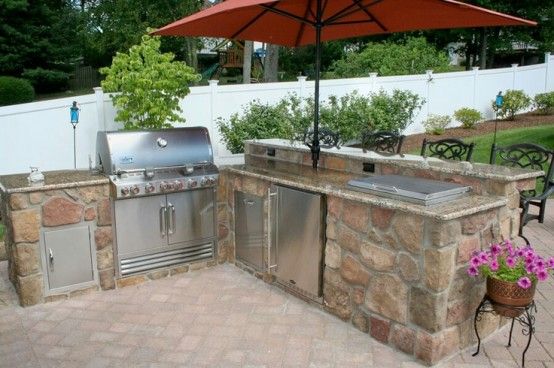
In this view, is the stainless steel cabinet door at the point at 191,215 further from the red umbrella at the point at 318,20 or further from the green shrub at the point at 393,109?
the green shrub at the point at 393,109

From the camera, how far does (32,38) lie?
630 inches

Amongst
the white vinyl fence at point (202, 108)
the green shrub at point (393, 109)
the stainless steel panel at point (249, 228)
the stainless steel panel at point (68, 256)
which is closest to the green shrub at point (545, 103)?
the white vinyl fence at point (202, 108)

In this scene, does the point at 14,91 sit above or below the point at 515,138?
above

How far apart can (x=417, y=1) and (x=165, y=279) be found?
285 cm

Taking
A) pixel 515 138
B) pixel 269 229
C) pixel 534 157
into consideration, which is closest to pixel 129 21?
pixel 515 138

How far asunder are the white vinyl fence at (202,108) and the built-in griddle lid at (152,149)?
435mm

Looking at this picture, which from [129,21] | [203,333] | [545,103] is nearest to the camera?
[203,333]

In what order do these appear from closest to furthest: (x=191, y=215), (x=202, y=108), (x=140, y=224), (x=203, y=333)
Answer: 1. (x=203, y=333)
2. (x=140, y=224)
3. (x=191, y=215)
4. (x=202, y=108)

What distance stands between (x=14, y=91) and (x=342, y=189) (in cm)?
1370

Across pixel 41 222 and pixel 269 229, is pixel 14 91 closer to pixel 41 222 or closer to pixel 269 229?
pixel 41 222

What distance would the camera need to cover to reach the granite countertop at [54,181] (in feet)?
11.8

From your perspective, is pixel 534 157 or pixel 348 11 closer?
pixel 348 11

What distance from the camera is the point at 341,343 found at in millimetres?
3166

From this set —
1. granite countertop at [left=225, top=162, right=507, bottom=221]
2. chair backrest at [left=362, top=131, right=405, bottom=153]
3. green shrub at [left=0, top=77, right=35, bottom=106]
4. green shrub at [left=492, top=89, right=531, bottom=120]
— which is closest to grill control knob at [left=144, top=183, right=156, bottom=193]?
granite countertop at [left=225, top=162, right=507, bottom=221]
